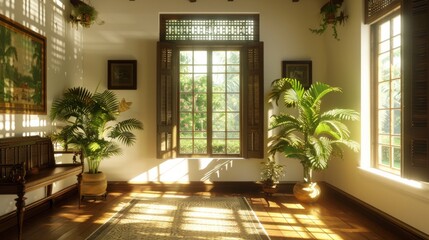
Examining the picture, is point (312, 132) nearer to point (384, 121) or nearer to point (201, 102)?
point (384, 121)

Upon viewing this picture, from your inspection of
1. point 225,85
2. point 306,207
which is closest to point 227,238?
point 306,207

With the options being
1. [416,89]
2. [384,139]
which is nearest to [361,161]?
[384,139]

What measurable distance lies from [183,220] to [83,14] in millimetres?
3597

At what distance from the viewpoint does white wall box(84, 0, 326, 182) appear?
569cm

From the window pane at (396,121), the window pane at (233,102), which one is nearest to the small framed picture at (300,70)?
the window pane at (233,102)

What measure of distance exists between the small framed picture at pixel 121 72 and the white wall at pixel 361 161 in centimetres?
344

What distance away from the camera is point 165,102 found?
18.3ft

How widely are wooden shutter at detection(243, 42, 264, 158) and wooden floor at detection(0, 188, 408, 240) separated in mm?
926

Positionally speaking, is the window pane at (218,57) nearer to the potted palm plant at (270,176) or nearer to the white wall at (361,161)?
the white wall at (361,161)

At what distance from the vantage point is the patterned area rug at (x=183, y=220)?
338 centimetres

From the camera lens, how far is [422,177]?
2.90 meters

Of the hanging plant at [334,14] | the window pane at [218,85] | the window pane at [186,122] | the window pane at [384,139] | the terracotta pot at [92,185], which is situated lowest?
the terracotta pot at [92,185]

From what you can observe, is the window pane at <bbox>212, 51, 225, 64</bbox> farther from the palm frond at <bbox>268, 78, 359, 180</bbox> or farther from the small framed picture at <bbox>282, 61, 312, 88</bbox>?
the palm frond at <bbox>268, 78, 359, 180</bbox>

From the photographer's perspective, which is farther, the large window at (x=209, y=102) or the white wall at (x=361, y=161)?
the large window at (x=209, y=102)
